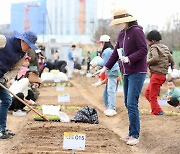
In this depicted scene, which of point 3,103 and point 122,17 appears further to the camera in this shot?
point 3,103

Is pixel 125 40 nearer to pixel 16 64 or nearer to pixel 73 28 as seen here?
pixel 16 64

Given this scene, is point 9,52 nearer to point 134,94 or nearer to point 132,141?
point 134,94

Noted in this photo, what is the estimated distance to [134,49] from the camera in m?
6.07

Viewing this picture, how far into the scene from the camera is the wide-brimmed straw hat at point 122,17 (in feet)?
19.7

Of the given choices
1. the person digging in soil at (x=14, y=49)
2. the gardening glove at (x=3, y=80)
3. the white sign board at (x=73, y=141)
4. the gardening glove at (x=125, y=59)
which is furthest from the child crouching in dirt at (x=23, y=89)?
the white sign board at (x=73, y=141)

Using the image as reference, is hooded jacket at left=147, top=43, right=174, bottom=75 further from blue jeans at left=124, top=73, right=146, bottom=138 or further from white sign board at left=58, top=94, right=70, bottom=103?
white sign board at left=58, top=94, right=70, bottom=103

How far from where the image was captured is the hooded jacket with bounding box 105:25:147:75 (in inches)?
233

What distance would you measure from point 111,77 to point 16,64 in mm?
3016

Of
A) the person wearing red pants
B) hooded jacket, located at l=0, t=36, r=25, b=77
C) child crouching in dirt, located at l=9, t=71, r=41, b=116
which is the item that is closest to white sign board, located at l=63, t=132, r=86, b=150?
hooded jacket, located at l=0, t=36, r=25, b=77

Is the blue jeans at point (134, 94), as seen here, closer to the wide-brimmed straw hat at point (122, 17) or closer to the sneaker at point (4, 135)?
the wide-brimmed straw hat at point (122, 17)

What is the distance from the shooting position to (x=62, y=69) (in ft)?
72.0

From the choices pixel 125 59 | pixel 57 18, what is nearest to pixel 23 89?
pixel 125 59

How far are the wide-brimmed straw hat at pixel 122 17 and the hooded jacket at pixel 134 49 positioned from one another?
13 centimetres

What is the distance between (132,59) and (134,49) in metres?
0.23
